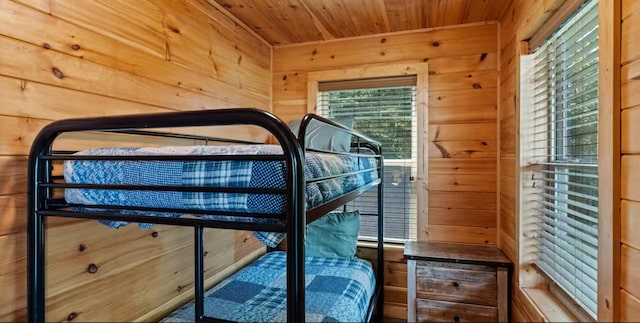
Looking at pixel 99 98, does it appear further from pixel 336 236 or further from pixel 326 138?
pixel 336 236

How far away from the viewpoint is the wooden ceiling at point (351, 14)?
1.99 metres

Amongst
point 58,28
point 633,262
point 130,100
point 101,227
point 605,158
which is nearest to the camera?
point 633,262

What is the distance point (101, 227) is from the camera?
1.34 meters

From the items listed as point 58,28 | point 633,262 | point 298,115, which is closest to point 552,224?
point 633,262

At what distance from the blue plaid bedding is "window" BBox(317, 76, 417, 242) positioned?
1.49m

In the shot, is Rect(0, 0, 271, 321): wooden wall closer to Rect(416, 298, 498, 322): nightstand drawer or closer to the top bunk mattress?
the top bunk mattress

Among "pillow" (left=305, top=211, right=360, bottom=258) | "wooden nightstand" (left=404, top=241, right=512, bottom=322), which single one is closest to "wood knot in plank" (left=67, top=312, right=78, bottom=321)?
A: "pillow" (left=305, top=211, right=360, bottom=258)

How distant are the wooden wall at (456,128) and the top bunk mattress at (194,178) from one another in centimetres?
152

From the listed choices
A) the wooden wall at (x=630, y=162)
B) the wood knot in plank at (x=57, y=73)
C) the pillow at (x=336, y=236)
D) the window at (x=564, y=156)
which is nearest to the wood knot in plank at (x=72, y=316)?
the wood knot in plank at (x=57, y=73)

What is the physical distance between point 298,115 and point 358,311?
5.09 ft

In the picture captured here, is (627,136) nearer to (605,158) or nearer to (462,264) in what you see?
(605,158)

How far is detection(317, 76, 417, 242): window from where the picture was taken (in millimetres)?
2432

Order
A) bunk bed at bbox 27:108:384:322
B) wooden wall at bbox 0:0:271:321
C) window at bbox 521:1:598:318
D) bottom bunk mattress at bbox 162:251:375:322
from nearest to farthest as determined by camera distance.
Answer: bunk bed at bbox 27:108:384:322 → wooden wall at bbox 0:0:271:321 → window at bbox 521:1:598:318 → bottom bunk mattress at bbox 162:251:375:322

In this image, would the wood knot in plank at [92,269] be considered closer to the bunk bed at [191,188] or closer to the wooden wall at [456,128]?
the bunk bed at [191,188]
